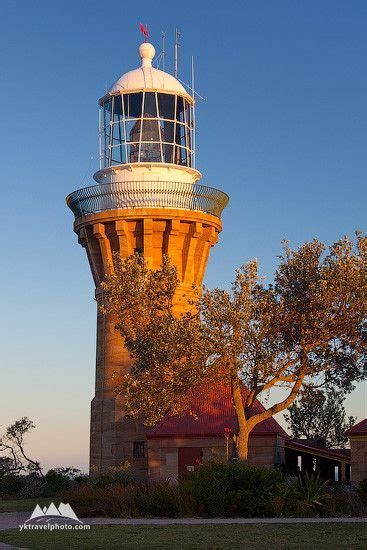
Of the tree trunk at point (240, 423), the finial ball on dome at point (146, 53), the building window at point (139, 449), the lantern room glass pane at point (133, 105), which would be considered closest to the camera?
the tree trunk at point (240, 423)

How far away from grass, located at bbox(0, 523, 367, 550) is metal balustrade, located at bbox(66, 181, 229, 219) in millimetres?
26814

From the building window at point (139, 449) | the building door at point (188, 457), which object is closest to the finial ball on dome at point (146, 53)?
the building window at point (139, 449)

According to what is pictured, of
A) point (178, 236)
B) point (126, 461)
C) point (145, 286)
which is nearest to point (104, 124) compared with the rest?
point (178, 236)

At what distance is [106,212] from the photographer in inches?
2111

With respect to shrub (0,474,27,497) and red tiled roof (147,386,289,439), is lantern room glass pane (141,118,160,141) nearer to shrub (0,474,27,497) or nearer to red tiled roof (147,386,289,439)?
red tiled roof (147,386,289,439)

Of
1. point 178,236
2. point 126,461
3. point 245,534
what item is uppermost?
point 178,236

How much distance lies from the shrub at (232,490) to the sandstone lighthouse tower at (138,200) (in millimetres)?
18049

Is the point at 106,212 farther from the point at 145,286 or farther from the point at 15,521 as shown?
the point at 15,521

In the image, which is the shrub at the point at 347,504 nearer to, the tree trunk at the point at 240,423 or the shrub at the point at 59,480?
the tree trunk at the point at 240,423

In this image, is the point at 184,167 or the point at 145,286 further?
the point at 184,167

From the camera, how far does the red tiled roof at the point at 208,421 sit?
4728 centimetres

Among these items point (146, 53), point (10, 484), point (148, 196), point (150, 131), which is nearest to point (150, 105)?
point (150, 131)

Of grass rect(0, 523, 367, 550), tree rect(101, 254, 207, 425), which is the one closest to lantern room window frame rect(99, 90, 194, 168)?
tree rect(101, 254, 207, 425)

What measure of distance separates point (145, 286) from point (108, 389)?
8324 millimetres
